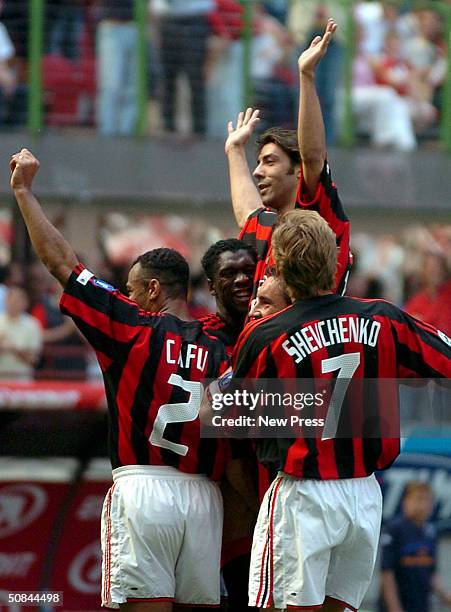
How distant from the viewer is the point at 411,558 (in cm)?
753

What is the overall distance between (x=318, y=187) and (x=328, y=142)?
748 cm

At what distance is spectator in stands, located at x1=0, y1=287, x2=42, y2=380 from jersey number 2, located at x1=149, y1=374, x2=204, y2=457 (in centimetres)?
518

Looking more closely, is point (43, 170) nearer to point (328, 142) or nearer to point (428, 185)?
point (328, 142)

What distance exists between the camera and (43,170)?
452 inches

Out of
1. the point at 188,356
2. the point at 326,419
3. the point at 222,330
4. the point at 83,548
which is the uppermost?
the point at 222,330

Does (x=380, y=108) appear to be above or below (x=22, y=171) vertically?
above

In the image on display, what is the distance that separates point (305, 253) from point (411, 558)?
147 inches

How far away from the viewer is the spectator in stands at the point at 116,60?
1145 centimetres

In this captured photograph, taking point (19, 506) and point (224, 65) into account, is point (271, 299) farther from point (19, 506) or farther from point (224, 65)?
point (224, 65)

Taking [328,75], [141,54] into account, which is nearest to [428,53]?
[328,75]

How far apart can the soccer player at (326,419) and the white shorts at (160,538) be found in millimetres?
403

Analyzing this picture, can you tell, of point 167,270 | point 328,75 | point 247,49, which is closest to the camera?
point 167,270

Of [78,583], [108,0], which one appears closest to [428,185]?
[108,0]

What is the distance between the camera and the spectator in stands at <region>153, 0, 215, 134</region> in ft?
37.6
